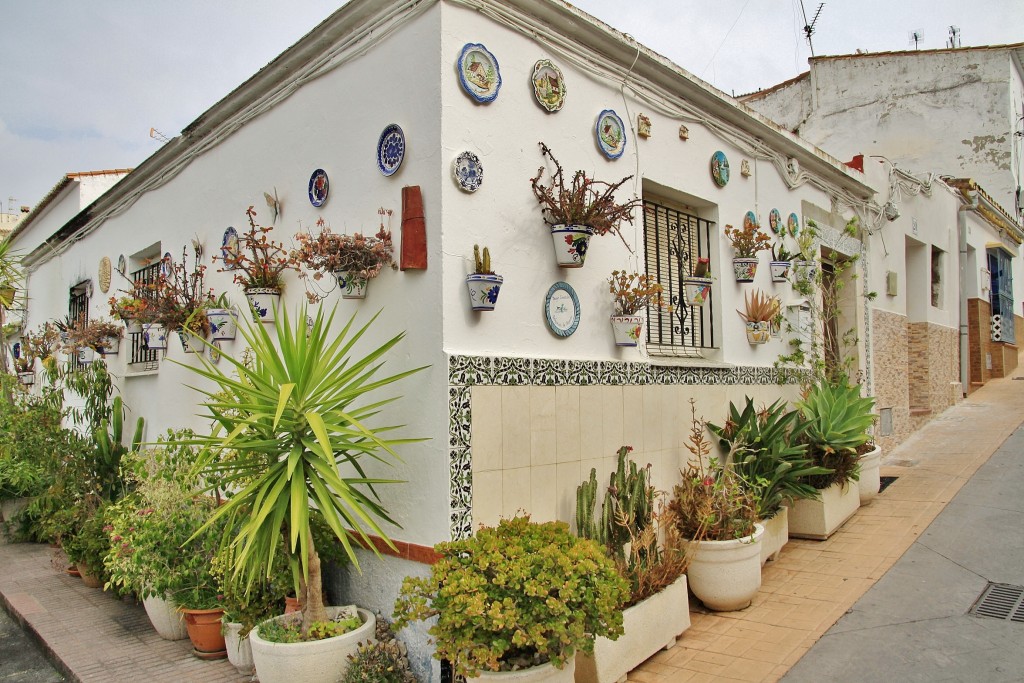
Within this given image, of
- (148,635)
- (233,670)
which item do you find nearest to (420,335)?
(233,670)

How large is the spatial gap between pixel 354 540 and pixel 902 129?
14042mm

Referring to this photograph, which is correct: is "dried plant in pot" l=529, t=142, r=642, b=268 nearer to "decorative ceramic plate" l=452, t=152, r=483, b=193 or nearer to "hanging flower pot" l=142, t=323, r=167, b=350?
"decorative ceramic plate" l=452, t=152, r=483, b=193

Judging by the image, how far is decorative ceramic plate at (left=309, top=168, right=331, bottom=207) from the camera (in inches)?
215

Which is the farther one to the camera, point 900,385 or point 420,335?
point 900,385

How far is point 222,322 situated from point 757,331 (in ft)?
16.5

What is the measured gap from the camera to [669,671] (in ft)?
15.1

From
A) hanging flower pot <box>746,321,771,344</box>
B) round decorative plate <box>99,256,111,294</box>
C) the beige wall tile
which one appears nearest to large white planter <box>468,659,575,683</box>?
the beige wall tile

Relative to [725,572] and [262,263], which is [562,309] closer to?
[725,572]

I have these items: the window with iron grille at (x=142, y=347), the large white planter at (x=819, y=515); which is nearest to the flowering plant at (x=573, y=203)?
the large white planter at (x=819, y=515)

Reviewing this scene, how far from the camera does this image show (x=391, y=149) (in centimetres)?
486

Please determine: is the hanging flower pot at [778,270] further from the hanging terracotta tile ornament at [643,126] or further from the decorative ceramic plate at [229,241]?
the decorative ceramic plate at [229,241]

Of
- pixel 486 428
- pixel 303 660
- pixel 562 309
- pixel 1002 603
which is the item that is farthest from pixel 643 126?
pixel 303 660

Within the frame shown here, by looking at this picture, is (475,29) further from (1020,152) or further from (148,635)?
(1020,152)

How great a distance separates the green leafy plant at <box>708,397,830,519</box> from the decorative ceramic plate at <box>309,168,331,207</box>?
12.4 ft
